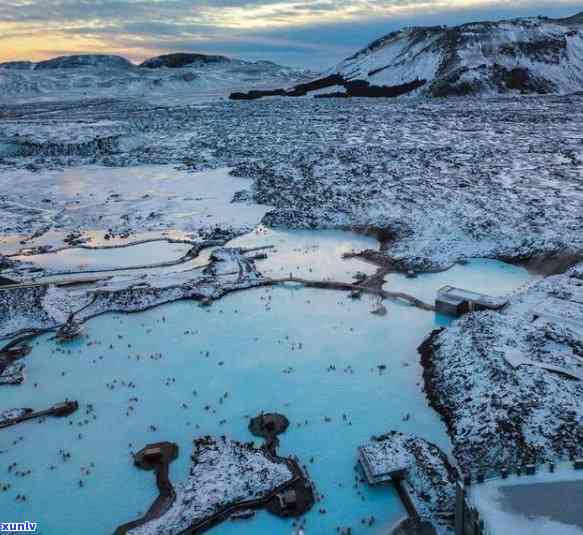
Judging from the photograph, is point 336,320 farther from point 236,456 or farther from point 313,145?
point 313,145

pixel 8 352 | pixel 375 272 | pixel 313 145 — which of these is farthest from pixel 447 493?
pixel 313 145

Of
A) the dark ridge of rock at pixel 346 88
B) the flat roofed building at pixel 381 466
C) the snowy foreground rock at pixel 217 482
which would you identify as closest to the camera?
the snowy foreground rock at pixel 217 482

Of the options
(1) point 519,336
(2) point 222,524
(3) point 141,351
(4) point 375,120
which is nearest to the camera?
(2) point 222,524

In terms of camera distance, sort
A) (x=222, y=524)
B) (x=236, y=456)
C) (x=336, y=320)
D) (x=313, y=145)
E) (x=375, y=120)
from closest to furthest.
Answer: (x=222, y=524), (x=236, y=456), (x=336, y=320), (x=313, y=145), (x=375, y=120)

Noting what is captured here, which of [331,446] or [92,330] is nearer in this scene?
[331,446]

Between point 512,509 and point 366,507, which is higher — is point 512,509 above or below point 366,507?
above

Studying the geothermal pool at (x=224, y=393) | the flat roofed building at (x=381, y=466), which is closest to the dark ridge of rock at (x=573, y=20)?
the geothermal pool at (x=224, y=393)

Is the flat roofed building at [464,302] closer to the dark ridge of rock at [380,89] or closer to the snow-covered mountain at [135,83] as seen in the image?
the dark ridge of rock at [380,89]
